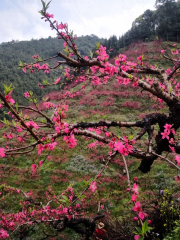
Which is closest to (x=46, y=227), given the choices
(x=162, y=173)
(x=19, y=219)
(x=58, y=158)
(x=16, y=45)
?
(x=19, y=219)

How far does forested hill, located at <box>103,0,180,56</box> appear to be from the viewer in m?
24.9

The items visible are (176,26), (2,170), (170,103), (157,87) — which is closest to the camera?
(157,87)

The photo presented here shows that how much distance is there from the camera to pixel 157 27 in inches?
1055

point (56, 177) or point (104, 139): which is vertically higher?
point (104, 139)

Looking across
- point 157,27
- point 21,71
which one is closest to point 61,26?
point 157,27

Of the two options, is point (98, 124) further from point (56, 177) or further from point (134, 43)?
point (134, 43)

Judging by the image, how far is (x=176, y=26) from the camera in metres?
24.3

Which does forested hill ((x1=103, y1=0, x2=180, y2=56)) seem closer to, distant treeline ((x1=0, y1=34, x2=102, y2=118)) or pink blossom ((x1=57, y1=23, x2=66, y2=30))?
distant treeline ((x1=0, y1=34, x2=102, y2=118))

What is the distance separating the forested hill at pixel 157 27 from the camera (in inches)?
980

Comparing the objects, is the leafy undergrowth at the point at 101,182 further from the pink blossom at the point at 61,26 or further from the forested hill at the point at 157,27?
the forested hill at the point at 157,27

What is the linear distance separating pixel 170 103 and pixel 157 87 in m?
0.40

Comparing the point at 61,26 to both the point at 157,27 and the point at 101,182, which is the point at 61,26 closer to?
the point at 101,182

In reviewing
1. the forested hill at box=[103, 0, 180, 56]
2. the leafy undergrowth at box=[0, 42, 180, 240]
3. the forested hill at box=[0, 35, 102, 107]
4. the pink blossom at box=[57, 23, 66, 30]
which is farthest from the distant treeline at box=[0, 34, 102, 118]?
the pink blossom at box=[57, 23, 66, 30]

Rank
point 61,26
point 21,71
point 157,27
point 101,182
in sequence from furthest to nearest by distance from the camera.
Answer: point 21,71 < point 157,27 < point 101,182 < point 61,26
